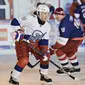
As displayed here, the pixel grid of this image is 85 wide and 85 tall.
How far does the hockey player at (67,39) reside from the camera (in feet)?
11.0

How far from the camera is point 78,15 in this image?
3.82m

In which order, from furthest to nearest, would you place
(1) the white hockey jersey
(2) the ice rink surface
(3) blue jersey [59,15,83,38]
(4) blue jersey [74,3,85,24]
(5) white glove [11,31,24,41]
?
(4) blue jersey [74,3,85,24] < (3) blue jersey [59,15,83,38] < (2) the ice rink surface < (1) the white hockey jersey < (5) white glove [11,31,24,41]

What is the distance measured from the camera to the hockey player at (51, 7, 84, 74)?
3.36m

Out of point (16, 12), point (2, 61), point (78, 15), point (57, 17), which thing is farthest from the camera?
point (16, 12)

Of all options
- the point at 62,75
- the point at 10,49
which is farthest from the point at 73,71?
the point at 10,49

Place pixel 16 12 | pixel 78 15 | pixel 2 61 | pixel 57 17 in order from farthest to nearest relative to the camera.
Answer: pixel 16 12 → pixel 2 61 → pixel 78 15 → pixel 57 17

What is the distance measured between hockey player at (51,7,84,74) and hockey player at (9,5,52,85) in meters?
0.41

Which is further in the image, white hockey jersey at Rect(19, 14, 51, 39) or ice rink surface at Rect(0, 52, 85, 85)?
ice rink surface at Rect(0, 52, 85, 85)

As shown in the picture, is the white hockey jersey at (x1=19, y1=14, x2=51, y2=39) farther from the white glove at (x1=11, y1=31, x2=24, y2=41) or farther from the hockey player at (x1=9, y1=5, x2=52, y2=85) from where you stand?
the white glove at (x1=11, y1=31, x2=24, y2=41)

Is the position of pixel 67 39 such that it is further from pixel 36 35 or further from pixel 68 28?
pixel 36 35

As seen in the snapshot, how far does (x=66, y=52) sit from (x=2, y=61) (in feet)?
3.33

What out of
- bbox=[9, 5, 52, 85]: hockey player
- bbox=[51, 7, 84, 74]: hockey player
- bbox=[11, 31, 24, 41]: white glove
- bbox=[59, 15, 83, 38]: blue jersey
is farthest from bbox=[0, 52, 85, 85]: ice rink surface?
bbox=[11, 31, 24, 41]: white glove

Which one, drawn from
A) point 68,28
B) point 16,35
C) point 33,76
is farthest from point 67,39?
point 16,35

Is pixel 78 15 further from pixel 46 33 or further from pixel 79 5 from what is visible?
pixel 46 33
